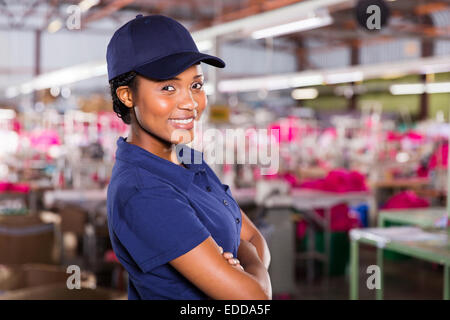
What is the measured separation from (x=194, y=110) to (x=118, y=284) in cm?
368

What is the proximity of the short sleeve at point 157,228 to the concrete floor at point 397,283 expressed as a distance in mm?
4435

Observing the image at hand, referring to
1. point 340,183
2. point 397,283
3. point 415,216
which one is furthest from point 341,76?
point 415,216

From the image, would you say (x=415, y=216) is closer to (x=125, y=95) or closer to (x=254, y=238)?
(x=254, y=238)

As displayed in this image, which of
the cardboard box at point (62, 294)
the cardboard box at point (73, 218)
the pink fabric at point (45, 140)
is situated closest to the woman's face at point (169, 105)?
the cardboard box at point (62, 294)

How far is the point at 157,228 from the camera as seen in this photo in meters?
1.13

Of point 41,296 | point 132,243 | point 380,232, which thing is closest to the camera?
point 132,243

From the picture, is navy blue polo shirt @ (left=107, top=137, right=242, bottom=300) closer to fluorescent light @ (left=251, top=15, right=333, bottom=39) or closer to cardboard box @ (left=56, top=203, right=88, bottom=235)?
fluorescent light @ (left=251, top=15, right=333, bottom=39)

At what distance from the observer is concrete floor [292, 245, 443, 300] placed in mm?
5618

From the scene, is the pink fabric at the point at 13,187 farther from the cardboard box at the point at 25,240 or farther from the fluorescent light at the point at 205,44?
the fluorescent light at the point at 205,44

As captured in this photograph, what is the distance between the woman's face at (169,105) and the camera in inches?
49.0

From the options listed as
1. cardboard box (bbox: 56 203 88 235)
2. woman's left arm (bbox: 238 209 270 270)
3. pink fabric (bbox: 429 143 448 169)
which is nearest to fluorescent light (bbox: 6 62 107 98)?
cardboard box (bbox: 56 203 88 235)

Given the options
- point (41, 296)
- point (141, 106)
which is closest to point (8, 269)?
point (41, 296)
